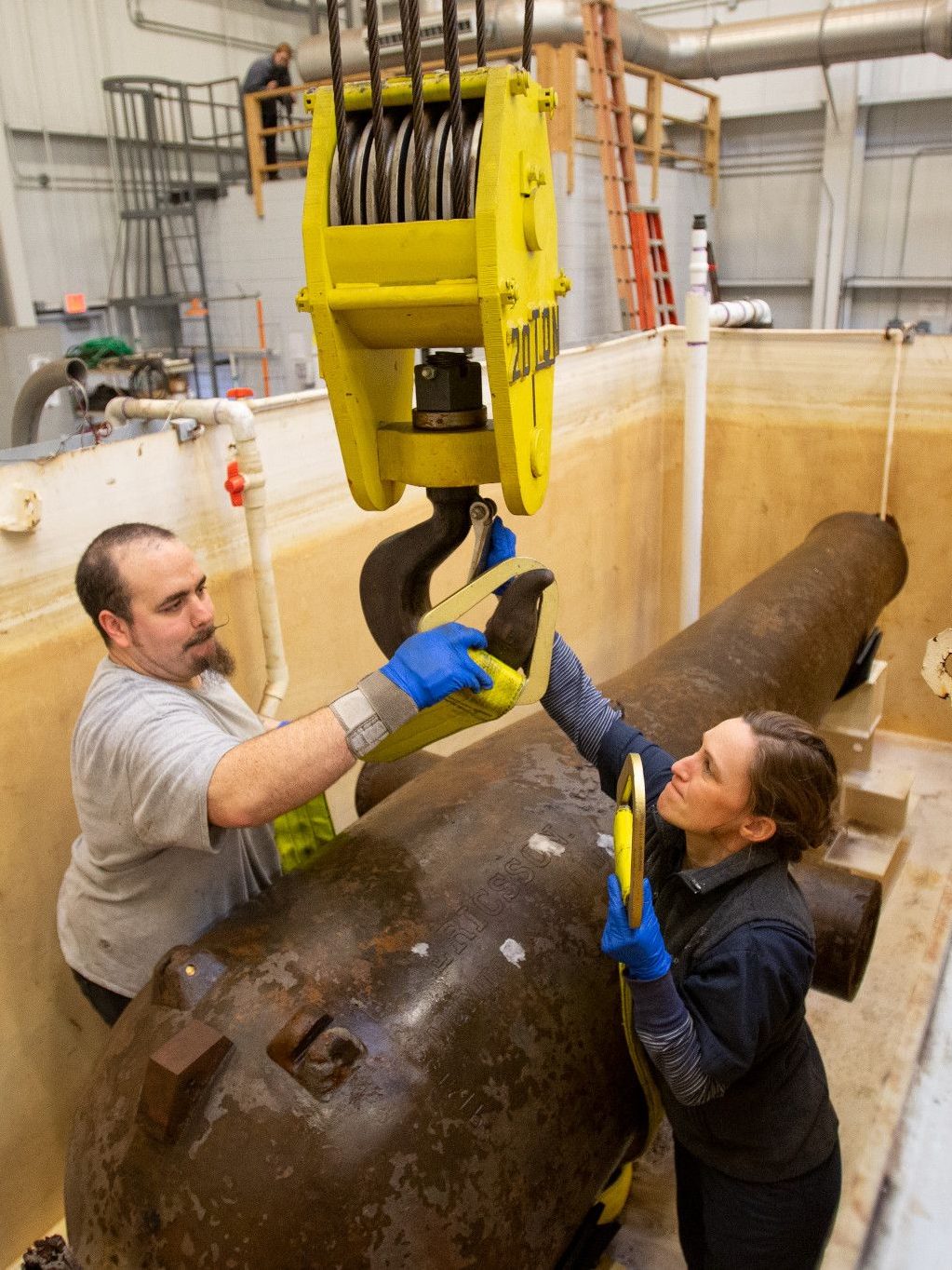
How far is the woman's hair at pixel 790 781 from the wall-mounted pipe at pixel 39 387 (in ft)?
6.47

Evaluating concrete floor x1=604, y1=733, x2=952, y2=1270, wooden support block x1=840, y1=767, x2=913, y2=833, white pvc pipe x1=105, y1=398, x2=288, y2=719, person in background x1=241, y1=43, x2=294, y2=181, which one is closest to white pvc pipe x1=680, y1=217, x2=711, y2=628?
wooden support block x1=840, y1=767, x2=913, y2=833

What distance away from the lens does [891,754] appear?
12.5ft

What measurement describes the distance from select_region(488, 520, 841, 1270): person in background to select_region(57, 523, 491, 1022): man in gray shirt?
35 centimetres

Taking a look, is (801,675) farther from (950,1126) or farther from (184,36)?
(184,36)

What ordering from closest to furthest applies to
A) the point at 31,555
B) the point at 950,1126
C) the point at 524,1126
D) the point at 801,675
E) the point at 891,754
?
the point at 524,1126 → the point at 31,555 → the point at 950,1126 → the point at 801,675 → the point at 891,754

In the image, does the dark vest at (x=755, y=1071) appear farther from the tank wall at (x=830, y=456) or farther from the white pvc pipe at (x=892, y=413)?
the tank wall at (x=830, y=456)

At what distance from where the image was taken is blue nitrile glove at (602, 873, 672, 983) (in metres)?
1.13

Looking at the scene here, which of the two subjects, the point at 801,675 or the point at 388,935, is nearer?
the point at 388,935

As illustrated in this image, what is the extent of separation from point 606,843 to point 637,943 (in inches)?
17.3

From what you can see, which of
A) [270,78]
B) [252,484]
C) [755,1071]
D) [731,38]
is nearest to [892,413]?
[252,484]

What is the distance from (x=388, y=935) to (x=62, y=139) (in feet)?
25.2

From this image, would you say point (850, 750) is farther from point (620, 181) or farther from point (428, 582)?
point (620, 181)

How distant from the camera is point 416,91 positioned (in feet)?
3.52

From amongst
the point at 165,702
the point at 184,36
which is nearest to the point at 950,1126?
the point at 165,702
